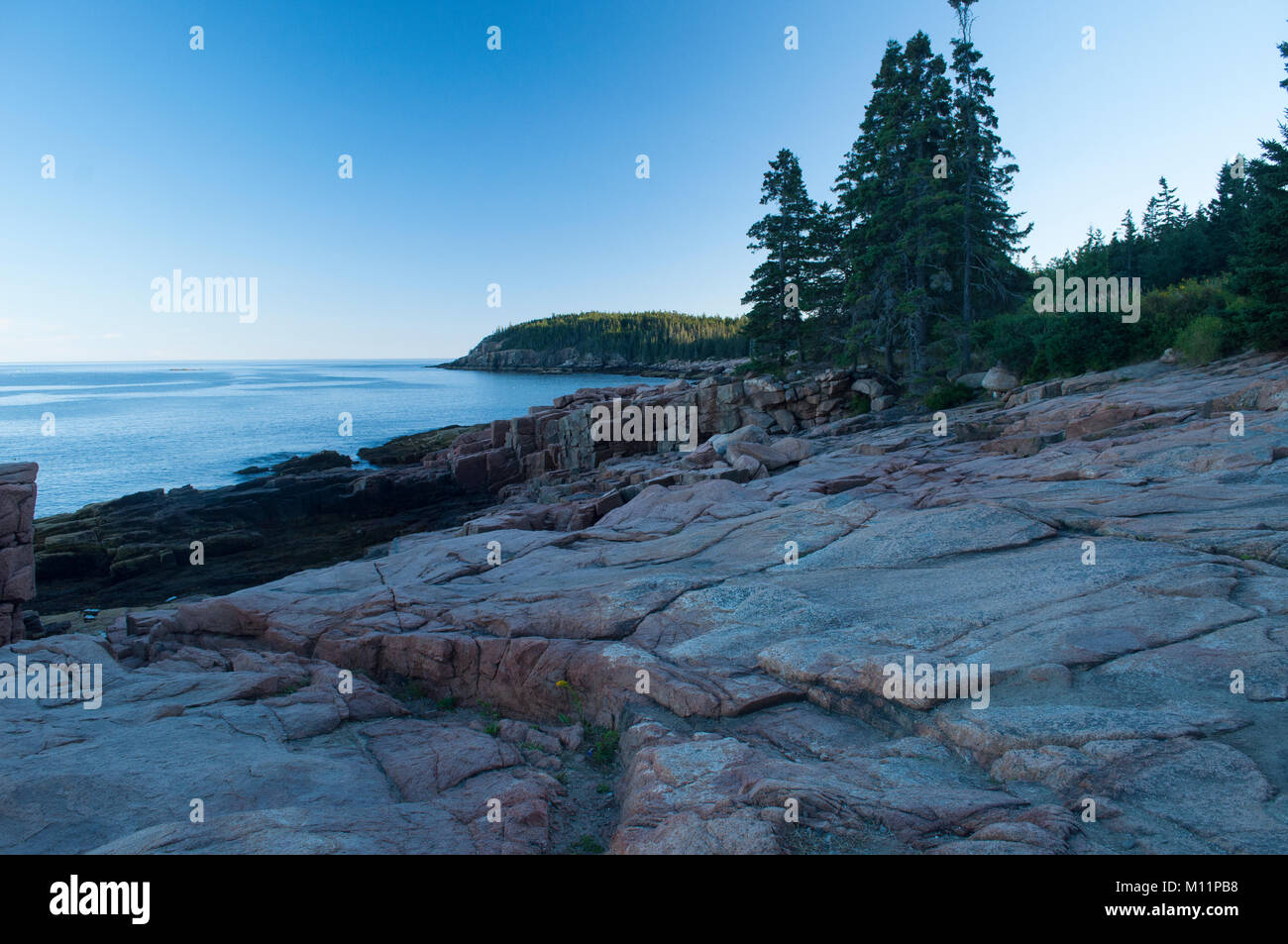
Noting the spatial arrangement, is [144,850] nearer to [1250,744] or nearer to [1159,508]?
[1250,744]

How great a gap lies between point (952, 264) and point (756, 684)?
1401 inches

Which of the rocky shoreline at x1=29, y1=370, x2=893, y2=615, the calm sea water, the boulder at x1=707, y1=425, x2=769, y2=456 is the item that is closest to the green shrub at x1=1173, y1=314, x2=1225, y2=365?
the rocky shoreline at x1=29, y1=370, x2=893, y2=615

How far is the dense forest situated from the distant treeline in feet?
271

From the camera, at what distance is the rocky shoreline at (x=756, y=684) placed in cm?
441

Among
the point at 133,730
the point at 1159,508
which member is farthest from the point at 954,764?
the point at 133,730

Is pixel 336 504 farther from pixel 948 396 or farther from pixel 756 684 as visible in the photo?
pixel 756 684

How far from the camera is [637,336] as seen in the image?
16100 centimetres

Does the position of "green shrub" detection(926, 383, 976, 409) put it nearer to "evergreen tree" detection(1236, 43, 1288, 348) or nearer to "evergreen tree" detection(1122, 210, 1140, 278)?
"evergreen tree" detection(1236, 43, 1288, 348)

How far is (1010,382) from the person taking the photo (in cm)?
2970

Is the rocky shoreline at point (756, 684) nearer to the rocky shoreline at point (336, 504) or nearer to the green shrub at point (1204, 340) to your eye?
the rocky shoreline at point (336, 504)

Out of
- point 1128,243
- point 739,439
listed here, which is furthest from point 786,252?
point 1128,243

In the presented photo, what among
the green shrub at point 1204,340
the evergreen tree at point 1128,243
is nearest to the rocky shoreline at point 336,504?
the green shrub at point 1204,340
